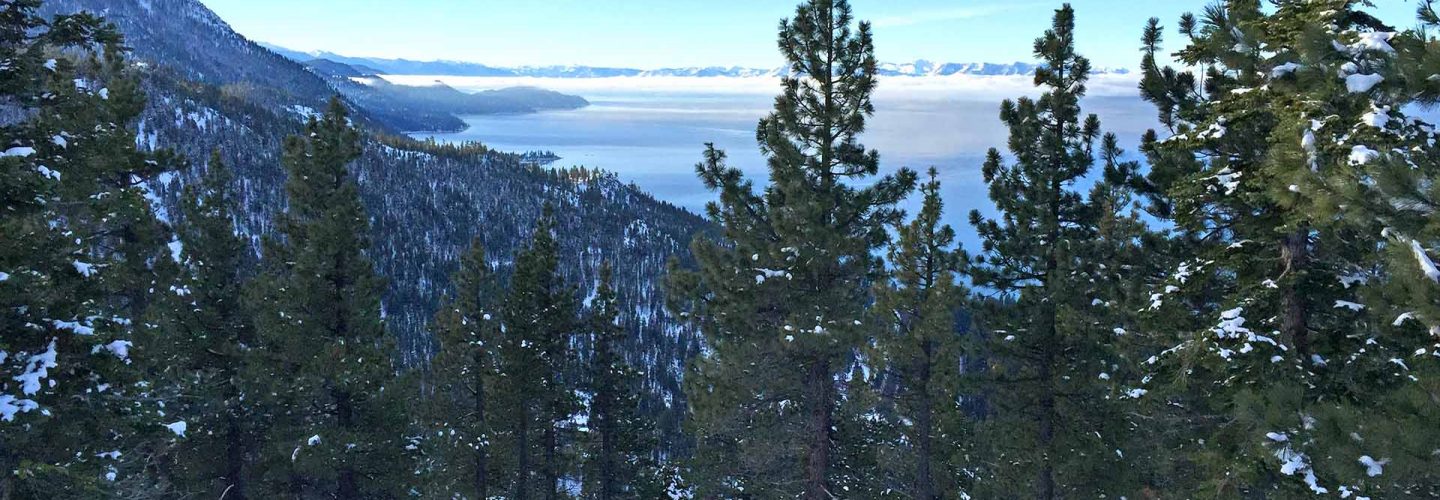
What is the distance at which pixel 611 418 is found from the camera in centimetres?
2623

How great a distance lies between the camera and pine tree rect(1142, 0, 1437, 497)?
5074 millimetres

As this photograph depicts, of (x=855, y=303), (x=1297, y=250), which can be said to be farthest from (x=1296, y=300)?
(x=855, y=303)

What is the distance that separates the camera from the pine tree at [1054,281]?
1320cm

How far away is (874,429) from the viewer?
1534 centimetres

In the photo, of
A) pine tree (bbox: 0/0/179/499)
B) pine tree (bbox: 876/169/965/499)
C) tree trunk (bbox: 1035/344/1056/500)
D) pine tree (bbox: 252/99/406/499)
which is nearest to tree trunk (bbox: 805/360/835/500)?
pine tree (bbox: 876/169/965/499)

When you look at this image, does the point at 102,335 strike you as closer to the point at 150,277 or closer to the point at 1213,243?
the point at 150,277

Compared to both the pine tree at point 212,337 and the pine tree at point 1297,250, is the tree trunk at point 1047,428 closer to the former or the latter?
the pine tree at point 1297,250

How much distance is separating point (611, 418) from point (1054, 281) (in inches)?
708

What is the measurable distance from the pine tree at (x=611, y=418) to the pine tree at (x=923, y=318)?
11554 millimetres

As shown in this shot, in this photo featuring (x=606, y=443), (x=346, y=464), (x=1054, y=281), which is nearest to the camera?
(x=1054, y=281)

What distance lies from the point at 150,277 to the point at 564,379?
1329 cm

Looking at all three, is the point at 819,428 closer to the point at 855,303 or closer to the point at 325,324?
the point at 855,303

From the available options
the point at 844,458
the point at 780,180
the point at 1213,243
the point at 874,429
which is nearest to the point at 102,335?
the point at 780,180

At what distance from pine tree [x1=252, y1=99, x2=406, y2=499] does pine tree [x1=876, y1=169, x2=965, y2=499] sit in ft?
41.7
